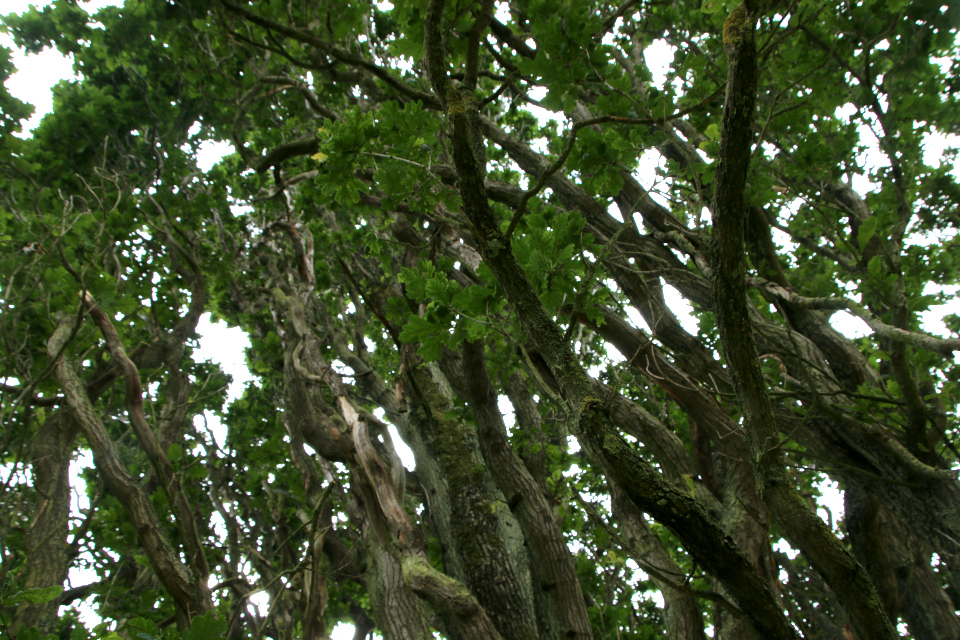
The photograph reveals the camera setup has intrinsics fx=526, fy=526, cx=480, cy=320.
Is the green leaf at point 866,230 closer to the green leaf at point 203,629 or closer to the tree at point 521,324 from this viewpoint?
the tree at point 521,324

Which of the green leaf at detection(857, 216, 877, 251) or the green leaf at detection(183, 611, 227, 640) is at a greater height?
the green leaf at detection(857, 216, 877, 251)

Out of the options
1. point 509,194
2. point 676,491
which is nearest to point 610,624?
point 509,194

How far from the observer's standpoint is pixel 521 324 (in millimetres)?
1873

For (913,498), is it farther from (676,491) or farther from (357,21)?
(357,21)

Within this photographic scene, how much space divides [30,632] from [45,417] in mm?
3627

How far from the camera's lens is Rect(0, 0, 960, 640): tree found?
188 cm

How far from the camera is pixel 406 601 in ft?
12.4

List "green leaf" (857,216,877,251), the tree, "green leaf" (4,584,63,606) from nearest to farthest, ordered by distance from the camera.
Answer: the tree → "green leaf" (4,584,63,606) → "green leaf" (857,216,877,251)

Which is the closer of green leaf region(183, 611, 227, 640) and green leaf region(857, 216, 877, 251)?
green leaf region(183, 611, 227, 640)

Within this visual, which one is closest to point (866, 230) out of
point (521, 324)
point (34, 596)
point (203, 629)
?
point (521, 324)

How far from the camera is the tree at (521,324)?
6.16 ft

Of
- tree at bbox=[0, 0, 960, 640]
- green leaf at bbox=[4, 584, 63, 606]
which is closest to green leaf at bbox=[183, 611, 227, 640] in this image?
tree at bbox=[0, 0, 960, 640]

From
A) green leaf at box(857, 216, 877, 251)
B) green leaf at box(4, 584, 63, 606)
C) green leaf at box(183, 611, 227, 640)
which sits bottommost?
green leaf at box(183, 611, 227, 640)

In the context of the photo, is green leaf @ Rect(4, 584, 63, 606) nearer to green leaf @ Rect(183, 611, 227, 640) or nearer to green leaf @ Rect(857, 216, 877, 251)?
green leaf @ Rect(183, 611, 227, 640)
